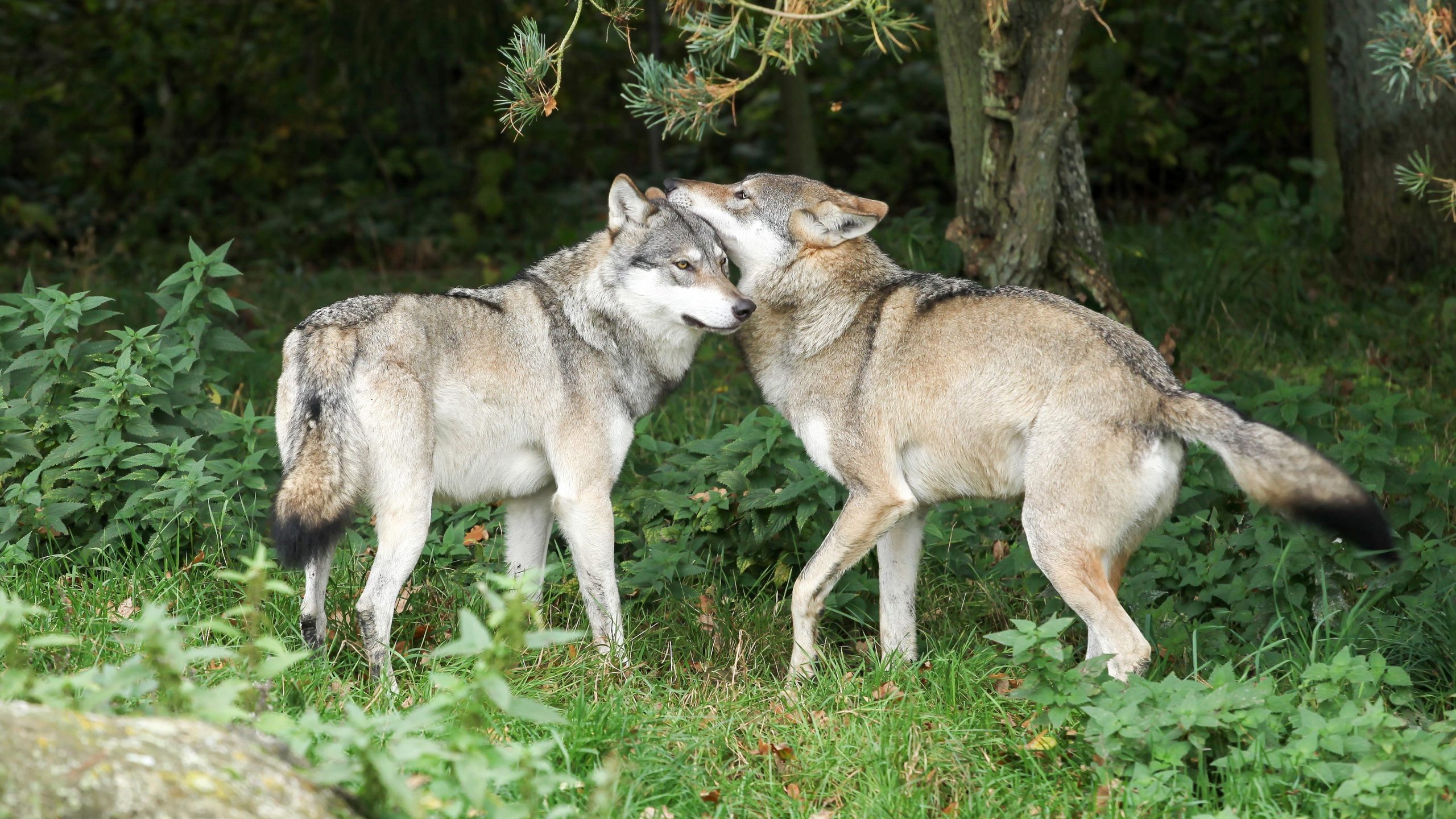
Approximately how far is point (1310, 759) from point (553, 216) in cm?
927

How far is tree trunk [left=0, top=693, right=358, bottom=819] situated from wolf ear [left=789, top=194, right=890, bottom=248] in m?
3.11

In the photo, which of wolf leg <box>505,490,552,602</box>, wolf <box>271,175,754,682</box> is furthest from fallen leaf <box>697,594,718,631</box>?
wolf leg <box>505,490,552,602</box>

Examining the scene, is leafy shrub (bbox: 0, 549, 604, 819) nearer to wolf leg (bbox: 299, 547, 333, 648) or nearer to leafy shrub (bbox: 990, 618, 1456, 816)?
wolf leg (bbox: 299, 547, 333, 648)

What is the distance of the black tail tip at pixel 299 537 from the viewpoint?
12.4 feet

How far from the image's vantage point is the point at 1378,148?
8.13m

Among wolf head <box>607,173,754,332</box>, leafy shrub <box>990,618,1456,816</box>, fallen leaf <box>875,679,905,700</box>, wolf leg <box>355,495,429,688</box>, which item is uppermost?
wolf head <box>607,173,754,332</box>

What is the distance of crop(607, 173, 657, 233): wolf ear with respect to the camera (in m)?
4.91

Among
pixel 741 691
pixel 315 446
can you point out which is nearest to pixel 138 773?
pixel 315 446

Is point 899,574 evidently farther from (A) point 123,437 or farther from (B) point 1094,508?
(A) point 123,437

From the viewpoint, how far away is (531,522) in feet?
16.4

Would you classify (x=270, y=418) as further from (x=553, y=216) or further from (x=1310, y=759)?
(x=553, y=216)

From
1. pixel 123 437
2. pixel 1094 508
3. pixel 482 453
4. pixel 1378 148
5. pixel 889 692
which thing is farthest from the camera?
pixel 1378 148

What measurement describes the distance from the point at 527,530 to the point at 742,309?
1268mm

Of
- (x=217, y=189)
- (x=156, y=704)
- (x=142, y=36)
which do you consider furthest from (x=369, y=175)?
(x=156, y=704)
